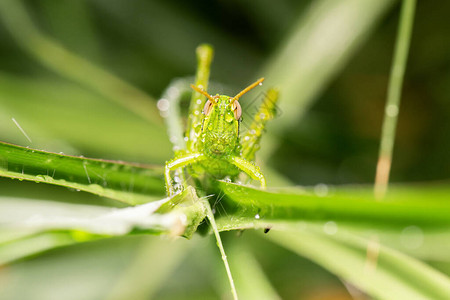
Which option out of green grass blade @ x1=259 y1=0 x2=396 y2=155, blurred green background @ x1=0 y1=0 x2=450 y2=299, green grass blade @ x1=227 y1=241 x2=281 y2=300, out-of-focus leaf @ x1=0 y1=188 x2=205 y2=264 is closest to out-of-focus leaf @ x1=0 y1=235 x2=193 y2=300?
blurred green background @ x1=0 y1=0 x2=450 y2=299

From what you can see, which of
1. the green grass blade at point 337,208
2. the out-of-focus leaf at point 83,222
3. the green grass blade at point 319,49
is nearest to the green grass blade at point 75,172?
the out-of-focus leaf at point 83,222

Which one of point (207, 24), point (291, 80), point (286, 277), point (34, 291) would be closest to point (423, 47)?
point (291, 80)

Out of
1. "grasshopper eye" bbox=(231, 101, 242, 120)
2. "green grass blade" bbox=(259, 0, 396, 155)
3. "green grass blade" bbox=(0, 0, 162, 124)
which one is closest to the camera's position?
"grasshopper eye" bbox=(231, 101, 242, 120)

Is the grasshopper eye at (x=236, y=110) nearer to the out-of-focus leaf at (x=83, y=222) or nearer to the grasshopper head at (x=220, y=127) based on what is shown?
the grasshopper head at (x=220, y=127)

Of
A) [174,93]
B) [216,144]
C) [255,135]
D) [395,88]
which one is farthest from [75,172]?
[395,88]

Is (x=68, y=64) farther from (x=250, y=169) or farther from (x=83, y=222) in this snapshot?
(x=83, y=222)

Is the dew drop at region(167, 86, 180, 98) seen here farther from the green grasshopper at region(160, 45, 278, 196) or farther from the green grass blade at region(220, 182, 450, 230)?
the green grass blade at region(220, 182, 450, 230)

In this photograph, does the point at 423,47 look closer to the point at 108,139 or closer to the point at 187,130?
the point at 187,130
